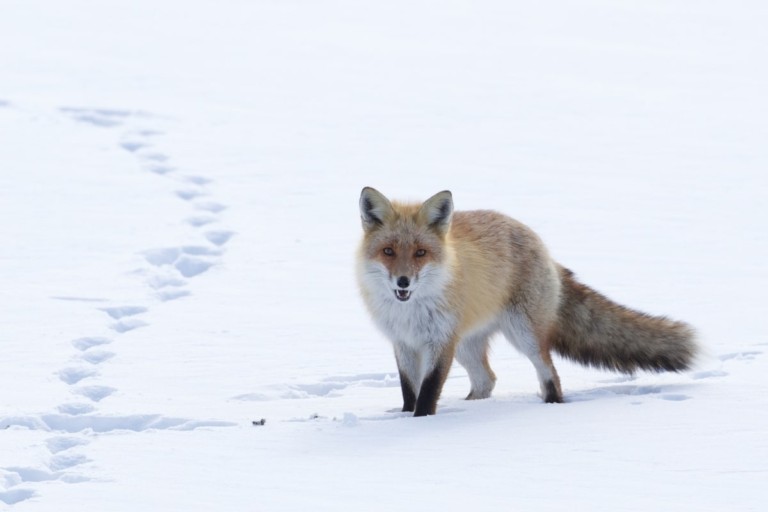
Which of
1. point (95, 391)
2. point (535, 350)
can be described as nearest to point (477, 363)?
point (535, 350)

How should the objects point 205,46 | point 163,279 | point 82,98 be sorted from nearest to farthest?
point 163,279 < point 82,98 < point 205,46

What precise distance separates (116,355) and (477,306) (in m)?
2.15

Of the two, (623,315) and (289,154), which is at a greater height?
(289,154)

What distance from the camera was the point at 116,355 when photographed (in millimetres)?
6270

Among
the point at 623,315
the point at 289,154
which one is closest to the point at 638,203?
the point at 289,154

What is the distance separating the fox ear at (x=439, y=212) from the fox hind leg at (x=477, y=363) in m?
0.74

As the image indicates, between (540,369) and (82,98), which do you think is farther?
(82,98)

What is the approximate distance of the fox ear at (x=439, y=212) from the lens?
215 inches

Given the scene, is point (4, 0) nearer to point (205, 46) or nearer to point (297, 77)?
point (205, 46)

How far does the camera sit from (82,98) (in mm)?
14578

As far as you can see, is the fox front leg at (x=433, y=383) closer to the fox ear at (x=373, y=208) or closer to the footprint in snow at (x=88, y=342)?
the fox ear at (x=373, y=208)

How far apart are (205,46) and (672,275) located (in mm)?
11992

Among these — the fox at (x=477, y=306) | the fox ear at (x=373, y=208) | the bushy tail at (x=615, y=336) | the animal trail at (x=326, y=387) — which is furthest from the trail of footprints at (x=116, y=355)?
the bushy tail at (x=615, y=336)

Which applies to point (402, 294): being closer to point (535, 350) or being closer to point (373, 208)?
point (373, 208)
